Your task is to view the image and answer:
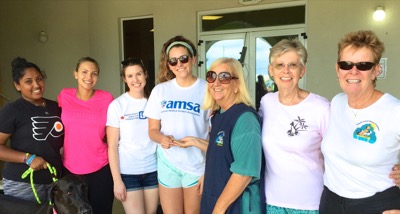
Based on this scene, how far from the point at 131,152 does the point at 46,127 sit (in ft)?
1.96

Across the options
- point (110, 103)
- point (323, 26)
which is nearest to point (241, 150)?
point (110, 103)

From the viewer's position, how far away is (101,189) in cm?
246

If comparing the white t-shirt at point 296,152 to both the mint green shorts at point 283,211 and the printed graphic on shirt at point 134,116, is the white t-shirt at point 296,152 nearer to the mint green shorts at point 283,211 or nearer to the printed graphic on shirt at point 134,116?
the mint green shorts at point 283,211

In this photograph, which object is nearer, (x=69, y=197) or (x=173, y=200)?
(x=69, y=197)

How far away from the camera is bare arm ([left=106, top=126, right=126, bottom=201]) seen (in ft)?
7.75

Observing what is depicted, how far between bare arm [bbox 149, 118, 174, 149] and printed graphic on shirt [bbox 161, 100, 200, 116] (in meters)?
0.11

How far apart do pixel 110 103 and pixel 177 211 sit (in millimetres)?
908

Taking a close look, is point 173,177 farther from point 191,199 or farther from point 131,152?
point 131,152

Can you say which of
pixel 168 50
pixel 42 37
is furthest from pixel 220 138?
pixel 42 37

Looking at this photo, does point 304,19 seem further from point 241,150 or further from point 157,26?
point 241,150

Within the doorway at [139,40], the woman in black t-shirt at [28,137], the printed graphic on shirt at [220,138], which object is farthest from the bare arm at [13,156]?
the doorway at [139,40]

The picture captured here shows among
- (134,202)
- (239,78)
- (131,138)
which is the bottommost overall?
(134,202)

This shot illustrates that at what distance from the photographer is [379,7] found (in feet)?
17.4

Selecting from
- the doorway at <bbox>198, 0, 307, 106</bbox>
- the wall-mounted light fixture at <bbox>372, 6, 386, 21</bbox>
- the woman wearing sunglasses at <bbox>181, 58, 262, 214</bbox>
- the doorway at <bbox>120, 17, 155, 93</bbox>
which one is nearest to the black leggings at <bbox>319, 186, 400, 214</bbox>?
the woman wearing sunglasses at <bbox>181, 58, 262, 214</bbox>
